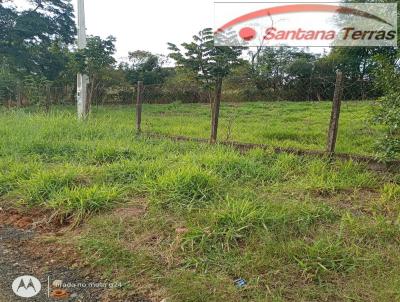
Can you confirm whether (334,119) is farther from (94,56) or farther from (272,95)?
(94,56)

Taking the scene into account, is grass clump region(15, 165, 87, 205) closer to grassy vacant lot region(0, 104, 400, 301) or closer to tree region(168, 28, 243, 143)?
grassy vacant lot region(0, 104, 400, 301)

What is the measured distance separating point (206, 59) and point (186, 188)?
7469 mm

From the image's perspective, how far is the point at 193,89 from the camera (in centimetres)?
923

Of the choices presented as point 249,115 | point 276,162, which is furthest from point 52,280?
point 249,115

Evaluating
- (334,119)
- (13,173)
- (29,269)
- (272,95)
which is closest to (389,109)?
(334,119)

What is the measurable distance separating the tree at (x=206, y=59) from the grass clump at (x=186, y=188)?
4855 mm

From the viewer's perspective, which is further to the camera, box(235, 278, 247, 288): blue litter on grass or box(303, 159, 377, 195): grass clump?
box(303, 159, 377, 195): grass clump

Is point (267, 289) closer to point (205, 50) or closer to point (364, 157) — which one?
point (364, 157)

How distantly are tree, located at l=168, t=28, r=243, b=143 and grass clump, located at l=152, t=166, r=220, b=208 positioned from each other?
4.86 meters

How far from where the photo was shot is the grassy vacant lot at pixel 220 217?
2068 mm

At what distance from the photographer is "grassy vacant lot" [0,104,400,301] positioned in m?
2.07

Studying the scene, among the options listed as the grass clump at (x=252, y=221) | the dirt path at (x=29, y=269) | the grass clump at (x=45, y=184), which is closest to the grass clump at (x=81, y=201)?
the grass clump at (x=45, y=184)

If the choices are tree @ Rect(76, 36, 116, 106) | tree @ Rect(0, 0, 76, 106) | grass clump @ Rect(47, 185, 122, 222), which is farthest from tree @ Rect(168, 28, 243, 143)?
tree @ Rect(0, 0, 76, 106)

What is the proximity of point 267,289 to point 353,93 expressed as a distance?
13.1 ft
